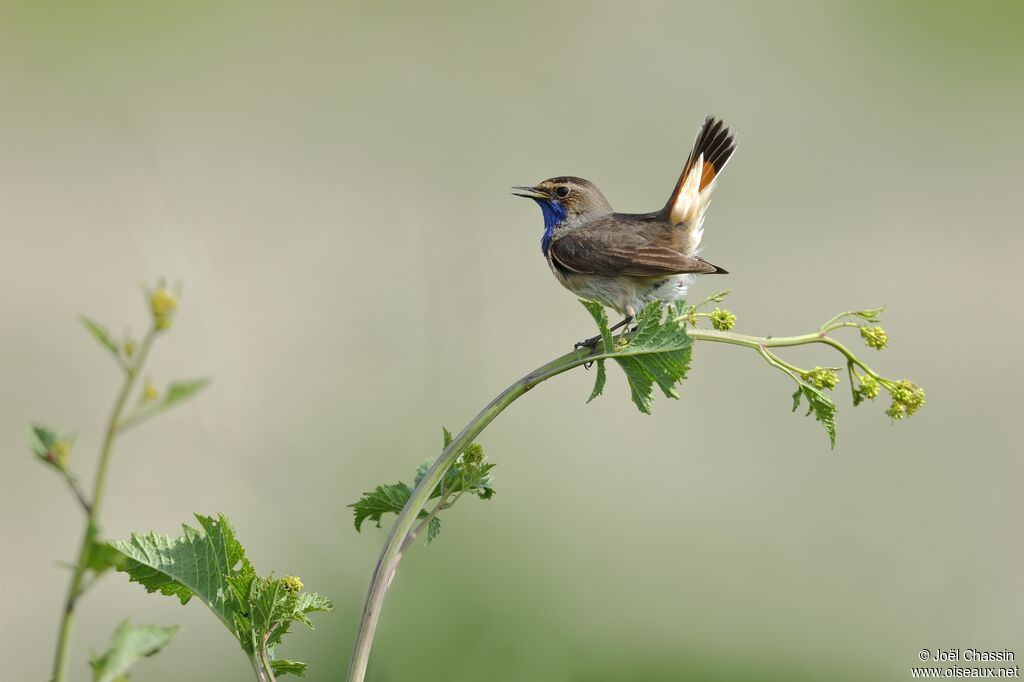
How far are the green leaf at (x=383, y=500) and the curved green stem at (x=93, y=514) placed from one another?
0.29 m

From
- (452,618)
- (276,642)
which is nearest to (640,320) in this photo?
(276,642)

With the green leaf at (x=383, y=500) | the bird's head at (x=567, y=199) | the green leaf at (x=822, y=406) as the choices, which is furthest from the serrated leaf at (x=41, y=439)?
the bird's head at (x=567, y=199)

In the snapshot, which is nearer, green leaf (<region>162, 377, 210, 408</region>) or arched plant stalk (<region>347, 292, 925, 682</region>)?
green leaf (<region>162, 377, 210, 408</region>)

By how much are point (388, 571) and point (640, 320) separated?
0.24m

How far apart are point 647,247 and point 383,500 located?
828 millimetres

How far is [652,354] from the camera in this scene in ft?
1.98

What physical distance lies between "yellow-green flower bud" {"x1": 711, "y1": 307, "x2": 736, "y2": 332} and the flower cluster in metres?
0.13

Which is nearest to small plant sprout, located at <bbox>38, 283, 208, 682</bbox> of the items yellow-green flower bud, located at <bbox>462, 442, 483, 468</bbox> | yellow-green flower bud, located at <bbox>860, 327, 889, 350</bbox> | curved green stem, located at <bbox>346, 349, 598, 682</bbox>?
curved green stem, located at <bbox>346, 349, 598, 682</bbox>

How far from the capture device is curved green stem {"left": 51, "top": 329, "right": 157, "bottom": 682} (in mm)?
294

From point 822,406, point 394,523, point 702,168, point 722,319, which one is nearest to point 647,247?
point 702,168

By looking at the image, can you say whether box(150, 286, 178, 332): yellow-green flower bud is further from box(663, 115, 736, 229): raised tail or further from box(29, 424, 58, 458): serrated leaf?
box(663, 115, 736, 229): raised tail

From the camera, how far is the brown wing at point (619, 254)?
1.27 metres

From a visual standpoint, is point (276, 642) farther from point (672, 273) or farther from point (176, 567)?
point (672, 273)

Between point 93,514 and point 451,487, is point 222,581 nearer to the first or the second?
point 451,487
